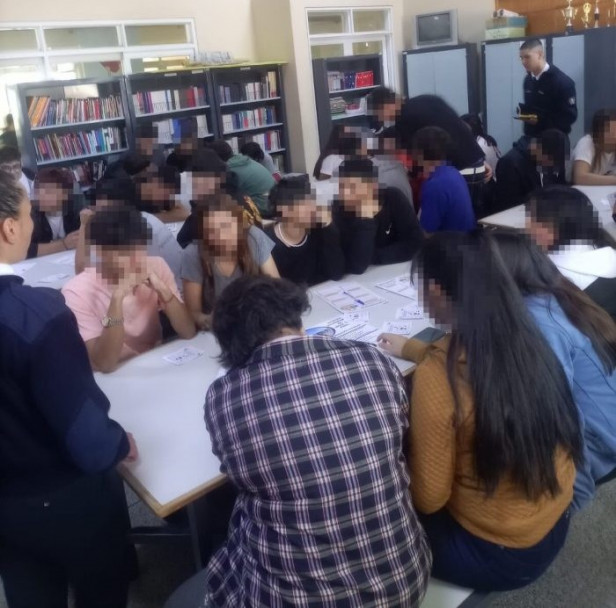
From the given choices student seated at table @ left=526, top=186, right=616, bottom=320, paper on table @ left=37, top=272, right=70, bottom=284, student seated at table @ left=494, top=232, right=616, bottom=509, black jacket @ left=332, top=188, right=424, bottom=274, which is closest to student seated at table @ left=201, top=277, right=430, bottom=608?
student seated at table @ left=494, top=232, right=616, bottom=509

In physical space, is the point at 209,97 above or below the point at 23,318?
above

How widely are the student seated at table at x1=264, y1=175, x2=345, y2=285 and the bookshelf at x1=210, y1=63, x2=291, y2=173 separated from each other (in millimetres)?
4799

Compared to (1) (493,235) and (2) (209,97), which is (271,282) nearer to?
(1) (493,235)

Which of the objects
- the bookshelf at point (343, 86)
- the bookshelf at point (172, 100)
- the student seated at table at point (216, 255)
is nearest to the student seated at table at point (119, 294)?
the student seated at table at point (216, 255)

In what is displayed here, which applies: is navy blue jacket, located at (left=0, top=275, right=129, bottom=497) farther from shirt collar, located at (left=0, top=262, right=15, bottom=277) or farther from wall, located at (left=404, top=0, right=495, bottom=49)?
wall, located at (left=404, top=0, right=495, bottom=49)

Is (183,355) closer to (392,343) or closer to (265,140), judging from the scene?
(392,343)

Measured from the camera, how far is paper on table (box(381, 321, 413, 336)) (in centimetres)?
211

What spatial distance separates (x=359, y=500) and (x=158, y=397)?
3.04 ft

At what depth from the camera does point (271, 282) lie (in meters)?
1.40

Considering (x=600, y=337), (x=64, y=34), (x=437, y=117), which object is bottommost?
(x=600, y=337)

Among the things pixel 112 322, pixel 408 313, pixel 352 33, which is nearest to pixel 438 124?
pixel 408 313

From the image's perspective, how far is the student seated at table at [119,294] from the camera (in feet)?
6.52

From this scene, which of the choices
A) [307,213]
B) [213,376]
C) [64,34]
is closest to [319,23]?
[64,34]

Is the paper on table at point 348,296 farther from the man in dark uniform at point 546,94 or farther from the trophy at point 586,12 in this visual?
the trophy at point 586,12
